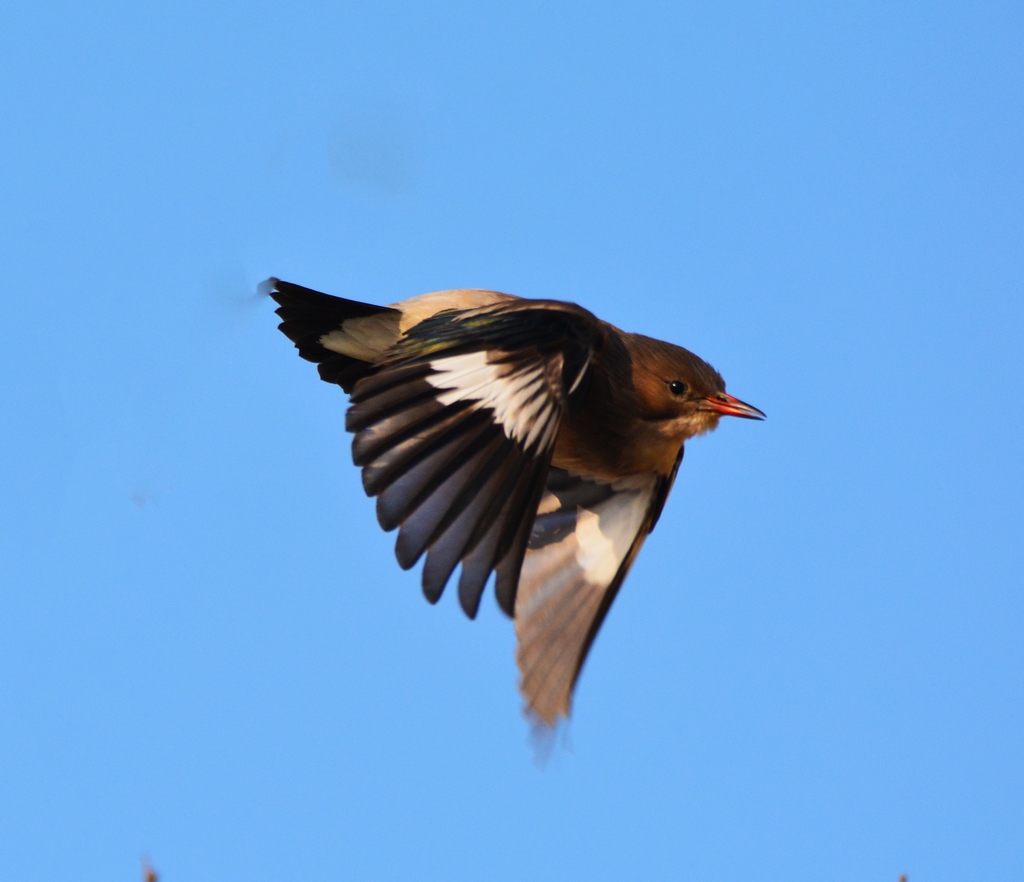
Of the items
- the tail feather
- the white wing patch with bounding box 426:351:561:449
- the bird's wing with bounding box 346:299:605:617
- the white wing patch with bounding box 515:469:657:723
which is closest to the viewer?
the bird's wing with bounding box 346:299:605:617

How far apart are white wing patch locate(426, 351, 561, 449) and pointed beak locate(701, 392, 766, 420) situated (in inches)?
63.4

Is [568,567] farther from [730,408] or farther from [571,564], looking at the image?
[730,408]

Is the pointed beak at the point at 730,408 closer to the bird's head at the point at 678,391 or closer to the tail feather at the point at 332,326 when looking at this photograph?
the bird's head at the point at 678,391

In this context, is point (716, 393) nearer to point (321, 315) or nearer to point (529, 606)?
point (529, 606)

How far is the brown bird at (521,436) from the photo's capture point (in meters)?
5.17

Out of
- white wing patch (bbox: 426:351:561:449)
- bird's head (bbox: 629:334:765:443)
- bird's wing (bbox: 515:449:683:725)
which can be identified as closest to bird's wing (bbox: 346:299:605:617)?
white wing patch (bbox: 426:351:561:449)

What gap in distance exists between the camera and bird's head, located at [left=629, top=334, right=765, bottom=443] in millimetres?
6871

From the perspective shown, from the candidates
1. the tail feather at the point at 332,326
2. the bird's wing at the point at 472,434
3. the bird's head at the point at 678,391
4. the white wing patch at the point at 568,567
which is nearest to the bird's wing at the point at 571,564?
the white wing patch at the point at 568,567

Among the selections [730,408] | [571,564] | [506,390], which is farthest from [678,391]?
[506,390]

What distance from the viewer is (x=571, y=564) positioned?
736cm

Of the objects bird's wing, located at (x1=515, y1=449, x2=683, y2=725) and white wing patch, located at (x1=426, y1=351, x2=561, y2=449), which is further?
bird's wing, located at (x1=515, y1=449, x2=683, y2=725)

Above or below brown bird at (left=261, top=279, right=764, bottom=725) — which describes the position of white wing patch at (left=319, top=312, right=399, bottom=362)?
above

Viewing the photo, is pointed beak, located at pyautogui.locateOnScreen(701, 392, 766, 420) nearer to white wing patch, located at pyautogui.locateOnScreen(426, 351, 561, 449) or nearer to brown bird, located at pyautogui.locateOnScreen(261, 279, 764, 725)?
brown bird, located at pyautogui.locateOnScreen(261, 279, 764, 725)

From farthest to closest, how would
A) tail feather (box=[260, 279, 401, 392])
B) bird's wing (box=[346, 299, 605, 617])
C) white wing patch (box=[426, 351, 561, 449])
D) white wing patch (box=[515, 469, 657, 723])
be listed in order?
tail feather (box=[260, 279, 401, 392])
white wing patch (box=[515, 469, 657, 723])
white wing patch (box=[426, 351, 561, 449])
bird's wing (box=[346, 299, 605, 617])
